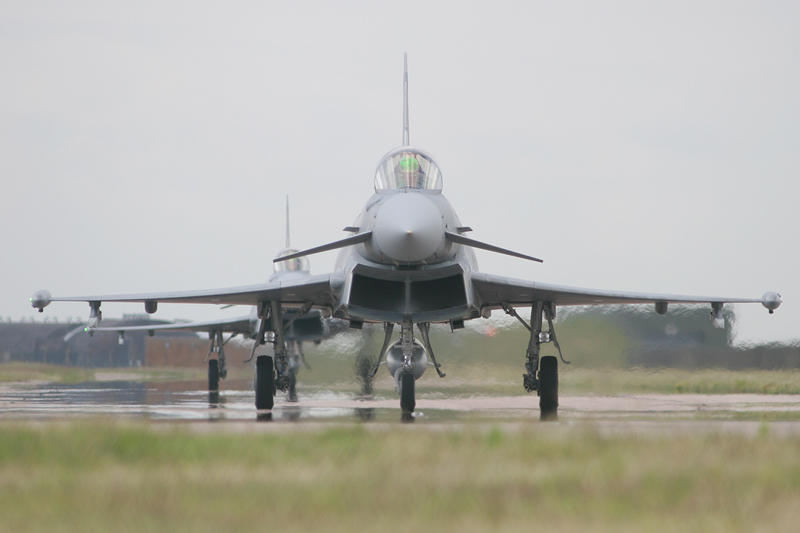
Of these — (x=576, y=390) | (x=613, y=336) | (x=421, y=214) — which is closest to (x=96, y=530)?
(x=421, y=214)

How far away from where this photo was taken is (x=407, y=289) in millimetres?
11758

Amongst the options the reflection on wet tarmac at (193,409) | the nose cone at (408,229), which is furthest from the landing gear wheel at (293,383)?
the nose cone at (408,229)

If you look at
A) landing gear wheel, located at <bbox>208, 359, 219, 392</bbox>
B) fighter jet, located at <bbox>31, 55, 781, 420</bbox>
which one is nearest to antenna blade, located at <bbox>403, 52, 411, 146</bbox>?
fighter jet, located at <bbox>31, 55, 781, 420</bbox>

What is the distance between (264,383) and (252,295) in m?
1.33

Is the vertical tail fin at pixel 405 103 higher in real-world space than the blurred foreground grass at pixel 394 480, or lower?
higher

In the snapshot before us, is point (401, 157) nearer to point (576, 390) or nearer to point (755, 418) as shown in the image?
point (755, 418)

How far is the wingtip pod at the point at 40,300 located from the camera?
1260 cm

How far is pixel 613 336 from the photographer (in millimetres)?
17922

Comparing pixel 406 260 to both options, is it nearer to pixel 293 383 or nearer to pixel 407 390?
pixel 407 390

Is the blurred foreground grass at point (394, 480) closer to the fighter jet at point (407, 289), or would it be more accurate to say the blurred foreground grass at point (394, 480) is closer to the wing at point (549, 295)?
the fighter jet at point (407, 289)

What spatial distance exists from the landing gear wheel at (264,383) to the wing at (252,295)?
937 millimetres

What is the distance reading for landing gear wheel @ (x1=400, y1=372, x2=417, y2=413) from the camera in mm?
11828

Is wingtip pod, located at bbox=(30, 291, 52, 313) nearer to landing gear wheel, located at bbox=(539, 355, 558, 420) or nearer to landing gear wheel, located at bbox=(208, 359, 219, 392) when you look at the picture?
landing gear wheel, located at bbox=(539, 355, 558, 420)

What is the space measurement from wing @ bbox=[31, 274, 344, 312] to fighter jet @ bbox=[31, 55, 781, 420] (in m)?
0.01
